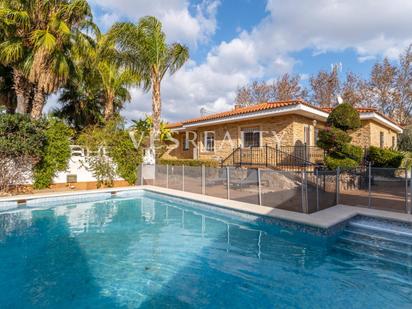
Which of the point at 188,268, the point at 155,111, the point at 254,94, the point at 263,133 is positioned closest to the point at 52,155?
the point at 155,111

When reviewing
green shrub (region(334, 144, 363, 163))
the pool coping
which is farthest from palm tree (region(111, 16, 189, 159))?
green shrub (region(334, 144, 363, 163))

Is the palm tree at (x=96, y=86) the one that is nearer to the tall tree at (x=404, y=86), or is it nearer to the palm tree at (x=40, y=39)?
the palm tree at (x=40, y=39)

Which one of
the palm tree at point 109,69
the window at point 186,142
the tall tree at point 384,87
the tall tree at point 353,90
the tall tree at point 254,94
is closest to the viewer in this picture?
the palm tree at point 109,69

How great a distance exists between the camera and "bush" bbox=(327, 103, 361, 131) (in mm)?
10867

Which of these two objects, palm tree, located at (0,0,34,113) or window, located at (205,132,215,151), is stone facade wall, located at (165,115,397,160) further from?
palm tree, located at (0,0,34,113)

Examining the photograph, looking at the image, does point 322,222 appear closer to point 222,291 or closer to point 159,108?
point 222,291

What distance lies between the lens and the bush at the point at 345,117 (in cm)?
1087

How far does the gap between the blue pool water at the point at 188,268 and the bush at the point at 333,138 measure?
5.23 meters

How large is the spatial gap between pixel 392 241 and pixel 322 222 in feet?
5.27

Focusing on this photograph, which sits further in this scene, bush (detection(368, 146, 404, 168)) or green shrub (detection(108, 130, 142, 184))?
green shrub (detection(108, 130, 142, 184))

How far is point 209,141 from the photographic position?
711 inches

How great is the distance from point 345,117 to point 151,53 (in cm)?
1070

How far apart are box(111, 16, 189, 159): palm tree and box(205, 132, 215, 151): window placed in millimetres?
4785

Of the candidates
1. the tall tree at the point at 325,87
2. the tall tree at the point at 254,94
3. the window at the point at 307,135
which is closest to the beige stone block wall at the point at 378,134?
the window at the point at 307,135
